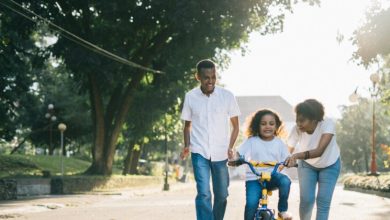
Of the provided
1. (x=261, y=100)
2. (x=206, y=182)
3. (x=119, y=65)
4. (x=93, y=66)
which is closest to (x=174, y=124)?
(x=119, y=65)

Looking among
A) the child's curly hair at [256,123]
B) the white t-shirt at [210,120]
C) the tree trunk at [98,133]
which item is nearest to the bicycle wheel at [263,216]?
the child's curly hair at [256,123]

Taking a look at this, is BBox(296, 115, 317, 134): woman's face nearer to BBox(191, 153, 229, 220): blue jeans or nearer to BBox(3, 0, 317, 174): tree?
BBox(191, 153, 229, 220): blue jeans

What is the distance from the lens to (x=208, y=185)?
7922mm

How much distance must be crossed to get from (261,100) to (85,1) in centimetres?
11084

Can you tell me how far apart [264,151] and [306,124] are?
747mm

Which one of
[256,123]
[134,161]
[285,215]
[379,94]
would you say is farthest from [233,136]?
[134,161]

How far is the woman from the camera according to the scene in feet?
25.4

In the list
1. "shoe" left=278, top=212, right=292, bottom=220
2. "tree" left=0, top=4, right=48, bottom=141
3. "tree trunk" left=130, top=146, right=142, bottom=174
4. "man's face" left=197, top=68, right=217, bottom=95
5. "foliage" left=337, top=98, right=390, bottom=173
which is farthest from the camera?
"foliage" left=337, top=98, right=390, bottom=173

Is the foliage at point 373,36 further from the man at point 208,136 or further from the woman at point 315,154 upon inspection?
the man at point 208,136

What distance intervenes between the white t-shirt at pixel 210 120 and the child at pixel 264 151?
0.63 metres

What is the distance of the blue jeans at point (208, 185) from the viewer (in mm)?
7855

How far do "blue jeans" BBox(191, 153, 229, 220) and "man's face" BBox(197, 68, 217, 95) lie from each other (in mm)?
755

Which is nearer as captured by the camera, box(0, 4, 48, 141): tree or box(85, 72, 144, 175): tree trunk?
box(0, 4, 48, 141): tree

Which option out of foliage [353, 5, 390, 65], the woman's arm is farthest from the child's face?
foliage [353, 5, 390, 65]
